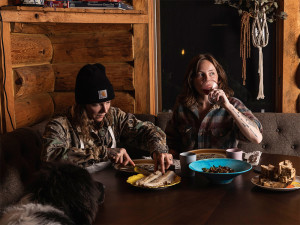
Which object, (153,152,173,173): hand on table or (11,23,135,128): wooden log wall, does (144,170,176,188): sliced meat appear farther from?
(11,23,135,128): wooden log wall

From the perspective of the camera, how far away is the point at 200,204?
1.69 meters

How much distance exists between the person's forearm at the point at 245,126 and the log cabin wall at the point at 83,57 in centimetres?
136

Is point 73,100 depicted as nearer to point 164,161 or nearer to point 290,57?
point 164,161

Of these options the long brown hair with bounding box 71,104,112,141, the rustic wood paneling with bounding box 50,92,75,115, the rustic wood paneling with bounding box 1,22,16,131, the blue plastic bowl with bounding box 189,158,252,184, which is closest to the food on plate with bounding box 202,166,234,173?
the blue plastic bowl with bounding box 189,158,252,184

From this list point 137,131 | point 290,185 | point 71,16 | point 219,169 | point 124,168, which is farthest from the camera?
point 71,16

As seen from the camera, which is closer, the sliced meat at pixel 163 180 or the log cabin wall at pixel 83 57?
the sliced meat at pixel 163 180

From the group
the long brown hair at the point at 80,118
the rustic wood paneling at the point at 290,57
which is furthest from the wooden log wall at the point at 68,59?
the rustic wood paneling at the point at 290,57

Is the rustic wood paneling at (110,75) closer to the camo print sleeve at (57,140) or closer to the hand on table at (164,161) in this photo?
the camo print sleeve at (57,140)

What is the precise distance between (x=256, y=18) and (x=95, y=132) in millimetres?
1857

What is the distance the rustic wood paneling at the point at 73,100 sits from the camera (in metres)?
3.74

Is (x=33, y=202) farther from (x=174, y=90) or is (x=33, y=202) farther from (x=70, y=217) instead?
(x=174, y=90)

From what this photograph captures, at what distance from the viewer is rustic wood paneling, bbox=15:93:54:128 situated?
3.20 metres

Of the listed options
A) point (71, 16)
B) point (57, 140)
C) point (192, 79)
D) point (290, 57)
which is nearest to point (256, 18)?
point (290, 57)

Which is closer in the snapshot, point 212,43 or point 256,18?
point 256,18
